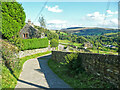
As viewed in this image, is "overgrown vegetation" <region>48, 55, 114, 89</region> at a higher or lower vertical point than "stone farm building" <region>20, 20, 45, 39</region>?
lower

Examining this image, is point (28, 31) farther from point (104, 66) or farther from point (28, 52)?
point (104, 66)

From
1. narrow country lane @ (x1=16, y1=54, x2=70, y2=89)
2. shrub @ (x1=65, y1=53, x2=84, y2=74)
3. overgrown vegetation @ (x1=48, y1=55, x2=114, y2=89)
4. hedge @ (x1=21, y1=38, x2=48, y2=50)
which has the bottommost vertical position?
narrow country lane @ (x1=16, y1=54, x2=70, y2=89)

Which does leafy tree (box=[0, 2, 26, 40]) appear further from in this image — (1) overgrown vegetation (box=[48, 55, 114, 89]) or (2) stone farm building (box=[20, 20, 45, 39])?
(1) overgrown vegetation (box=[48, 55, 114, 89])

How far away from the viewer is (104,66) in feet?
25.2

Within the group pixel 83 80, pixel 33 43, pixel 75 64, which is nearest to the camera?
pixel 83 80

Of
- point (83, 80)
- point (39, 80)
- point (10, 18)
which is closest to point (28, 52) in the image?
point (10, 18)

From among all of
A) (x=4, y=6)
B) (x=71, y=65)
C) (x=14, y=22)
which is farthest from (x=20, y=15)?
(x=71, y=65)

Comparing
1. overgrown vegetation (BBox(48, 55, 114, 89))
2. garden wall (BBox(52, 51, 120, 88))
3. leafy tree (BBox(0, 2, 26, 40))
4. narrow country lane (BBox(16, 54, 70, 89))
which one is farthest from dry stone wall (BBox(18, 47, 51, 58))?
garden wall (BBox(52, 51, 120, 88))

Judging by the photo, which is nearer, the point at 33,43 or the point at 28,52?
the point at 28,52

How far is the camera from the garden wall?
258 inches

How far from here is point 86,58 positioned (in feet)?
33.4

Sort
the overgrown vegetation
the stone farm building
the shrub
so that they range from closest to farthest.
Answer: the overgrown vegetation, the shrub, the stone farm building

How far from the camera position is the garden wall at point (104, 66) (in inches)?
258

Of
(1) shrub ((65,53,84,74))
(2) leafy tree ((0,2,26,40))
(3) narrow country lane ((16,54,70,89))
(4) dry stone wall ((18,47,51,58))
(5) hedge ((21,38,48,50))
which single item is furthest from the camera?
(5) hedge ((21,38,48,50))
